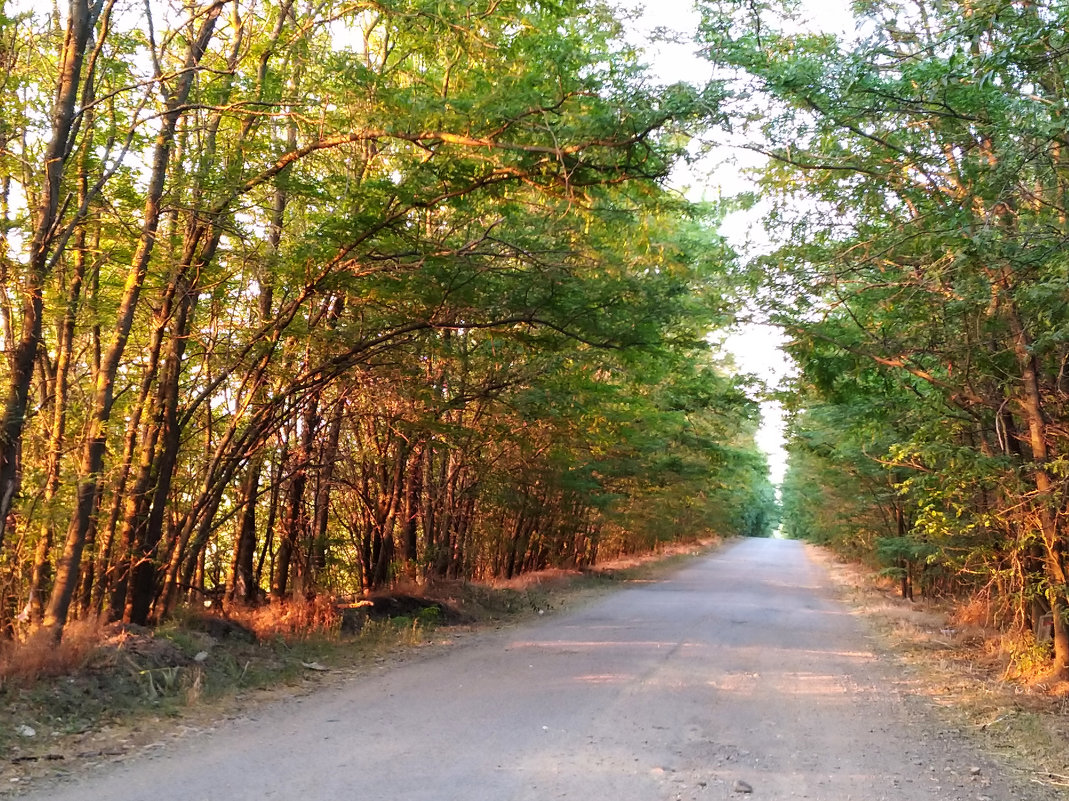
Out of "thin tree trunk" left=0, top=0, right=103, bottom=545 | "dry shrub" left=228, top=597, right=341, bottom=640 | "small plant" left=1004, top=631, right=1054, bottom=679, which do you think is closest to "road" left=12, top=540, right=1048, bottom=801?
"small plant" left=1004, top=631, right=1054, bottom=679

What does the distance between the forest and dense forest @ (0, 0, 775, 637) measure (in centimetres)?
5

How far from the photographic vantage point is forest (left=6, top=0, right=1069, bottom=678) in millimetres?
6500

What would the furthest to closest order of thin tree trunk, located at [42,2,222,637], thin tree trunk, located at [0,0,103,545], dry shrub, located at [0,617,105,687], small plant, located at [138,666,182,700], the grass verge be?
thin tree trunk, located at [42,2,222,637] → small plant, located at [138,666,182,700] → dry shrub, located at [0,617,105,687] → thin tree trunk, located at [0,0,103,545] → the grass verge

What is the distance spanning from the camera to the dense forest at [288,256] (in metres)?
6.88

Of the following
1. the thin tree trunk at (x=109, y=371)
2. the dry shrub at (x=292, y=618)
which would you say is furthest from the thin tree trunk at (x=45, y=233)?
the dry shrub at (x=292, y=618)

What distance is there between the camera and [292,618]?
11031mm

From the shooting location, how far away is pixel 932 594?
2081 centimetres

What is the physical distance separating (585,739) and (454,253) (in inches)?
194

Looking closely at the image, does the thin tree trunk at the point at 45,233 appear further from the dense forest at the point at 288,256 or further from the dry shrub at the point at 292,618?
the dry shrub at the point at 292,618

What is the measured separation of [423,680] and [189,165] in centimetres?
616

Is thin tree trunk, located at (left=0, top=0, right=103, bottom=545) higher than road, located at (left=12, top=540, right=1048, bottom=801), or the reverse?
thin tree trunk, located at (left=0, top=0, right=103, bottom=545)

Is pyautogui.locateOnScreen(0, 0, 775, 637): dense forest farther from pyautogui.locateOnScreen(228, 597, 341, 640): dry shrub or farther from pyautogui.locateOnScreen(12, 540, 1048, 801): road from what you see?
pyautogui.locateOnScreen(12, 540, 1048, 801): road

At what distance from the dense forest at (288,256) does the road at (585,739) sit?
280 centimetres

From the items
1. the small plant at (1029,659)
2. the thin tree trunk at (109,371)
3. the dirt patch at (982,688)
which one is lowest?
the dirt patch at (982,688)
